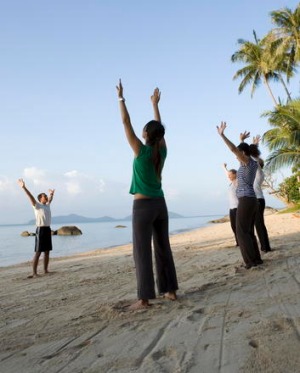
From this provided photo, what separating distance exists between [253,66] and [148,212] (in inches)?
1531

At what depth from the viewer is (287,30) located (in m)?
31.9

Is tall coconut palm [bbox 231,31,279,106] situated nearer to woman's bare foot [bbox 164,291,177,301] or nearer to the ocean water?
the ocean water

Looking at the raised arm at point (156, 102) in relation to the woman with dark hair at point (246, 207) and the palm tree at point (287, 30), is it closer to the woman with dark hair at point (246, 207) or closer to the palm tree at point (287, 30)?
the woman with dark hair at point (246, 207)

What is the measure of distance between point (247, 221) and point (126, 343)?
352cm

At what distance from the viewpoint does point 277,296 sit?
3793 millimetres

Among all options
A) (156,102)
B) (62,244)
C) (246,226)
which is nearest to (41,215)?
(246,226)

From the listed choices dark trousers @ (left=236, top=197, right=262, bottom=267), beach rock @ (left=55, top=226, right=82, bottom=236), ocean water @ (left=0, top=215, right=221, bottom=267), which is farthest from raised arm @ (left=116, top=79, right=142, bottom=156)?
beach rock @ (left=55, top=226, right=82, bottom=236)

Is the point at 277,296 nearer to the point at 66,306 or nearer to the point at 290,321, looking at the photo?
the point at 290,321

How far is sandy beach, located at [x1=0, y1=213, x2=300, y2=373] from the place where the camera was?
2.45 m

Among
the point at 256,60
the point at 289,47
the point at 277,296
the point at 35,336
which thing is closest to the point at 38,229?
the point at 35,336

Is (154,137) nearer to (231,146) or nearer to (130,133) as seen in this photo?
(130,133)

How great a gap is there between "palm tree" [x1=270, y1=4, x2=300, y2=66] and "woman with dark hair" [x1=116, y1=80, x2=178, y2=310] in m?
29.9

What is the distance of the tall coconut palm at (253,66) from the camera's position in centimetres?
3817

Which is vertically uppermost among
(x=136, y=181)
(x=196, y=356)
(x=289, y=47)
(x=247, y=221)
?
(x=289, y=47)
